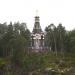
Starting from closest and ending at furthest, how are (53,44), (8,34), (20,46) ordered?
(20,46) → (8,34) → (53,44)

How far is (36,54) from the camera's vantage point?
66.9 meters

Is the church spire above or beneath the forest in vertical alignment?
above

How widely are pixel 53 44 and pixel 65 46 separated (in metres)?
4.02

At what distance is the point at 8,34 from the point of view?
3068 inches

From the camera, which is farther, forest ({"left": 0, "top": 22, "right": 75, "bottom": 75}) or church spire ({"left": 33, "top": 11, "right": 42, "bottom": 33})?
church spire ({"left": 33, "top": 11, "right": 42, "bottom": 33})

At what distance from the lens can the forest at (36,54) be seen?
59.2 meters

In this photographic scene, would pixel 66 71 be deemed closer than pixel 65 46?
Yes

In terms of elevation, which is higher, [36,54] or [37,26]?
[37,26]

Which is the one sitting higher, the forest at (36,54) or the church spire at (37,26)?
the church spire at (37,26)

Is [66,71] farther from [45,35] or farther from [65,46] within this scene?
[45,35]

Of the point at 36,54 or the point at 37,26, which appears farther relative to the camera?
the point at 37,26

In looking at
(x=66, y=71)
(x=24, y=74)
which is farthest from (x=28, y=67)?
(x=66, y=71)

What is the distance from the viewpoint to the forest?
59.2 meters

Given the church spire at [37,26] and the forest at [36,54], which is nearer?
the forest at [36,54]
